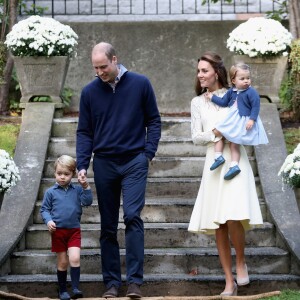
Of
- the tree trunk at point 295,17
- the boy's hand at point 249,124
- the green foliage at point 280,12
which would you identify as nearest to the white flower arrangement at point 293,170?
the boy's hand at point 249,124

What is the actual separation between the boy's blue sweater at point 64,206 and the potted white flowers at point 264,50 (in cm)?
365

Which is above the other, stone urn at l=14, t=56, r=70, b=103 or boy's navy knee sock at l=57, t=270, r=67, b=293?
stone urn at l=14, t=56, r=70, b=103

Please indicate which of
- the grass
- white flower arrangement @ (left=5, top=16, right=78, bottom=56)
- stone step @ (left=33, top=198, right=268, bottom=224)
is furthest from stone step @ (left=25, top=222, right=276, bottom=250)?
white flower arrangement @ (left=5, top=16, right=78, bottom=56)

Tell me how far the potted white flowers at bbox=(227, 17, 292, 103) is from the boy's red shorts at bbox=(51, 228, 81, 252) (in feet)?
12.4

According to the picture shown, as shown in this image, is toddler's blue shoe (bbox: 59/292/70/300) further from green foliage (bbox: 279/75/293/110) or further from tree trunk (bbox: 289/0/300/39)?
tree trunk (bbox: 289/0/300/39)

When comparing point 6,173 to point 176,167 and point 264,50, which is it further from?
point 264,50

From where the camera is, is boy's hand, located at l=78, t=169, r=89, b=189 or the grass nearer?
boy's hand, located at l=78, t=169, r=89, b=189

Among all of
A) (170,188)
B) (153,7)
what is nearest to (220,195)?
(170,188)

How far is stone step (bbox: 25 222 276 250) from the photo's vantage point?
30.2 ft

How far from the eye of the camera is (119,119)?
807cm

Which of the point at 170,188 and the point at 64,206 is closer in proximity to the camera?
the point at 64,206

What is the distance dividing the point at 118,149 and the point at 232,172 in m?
0.91

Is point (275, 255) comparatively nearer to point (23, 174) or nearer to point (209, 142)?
point (209, 142)

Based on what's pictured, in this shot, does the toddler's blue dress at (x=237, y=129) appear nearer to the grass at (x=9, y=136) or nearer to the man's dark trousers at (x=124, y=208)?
the man's dark trousers at (x=124, y=208)
